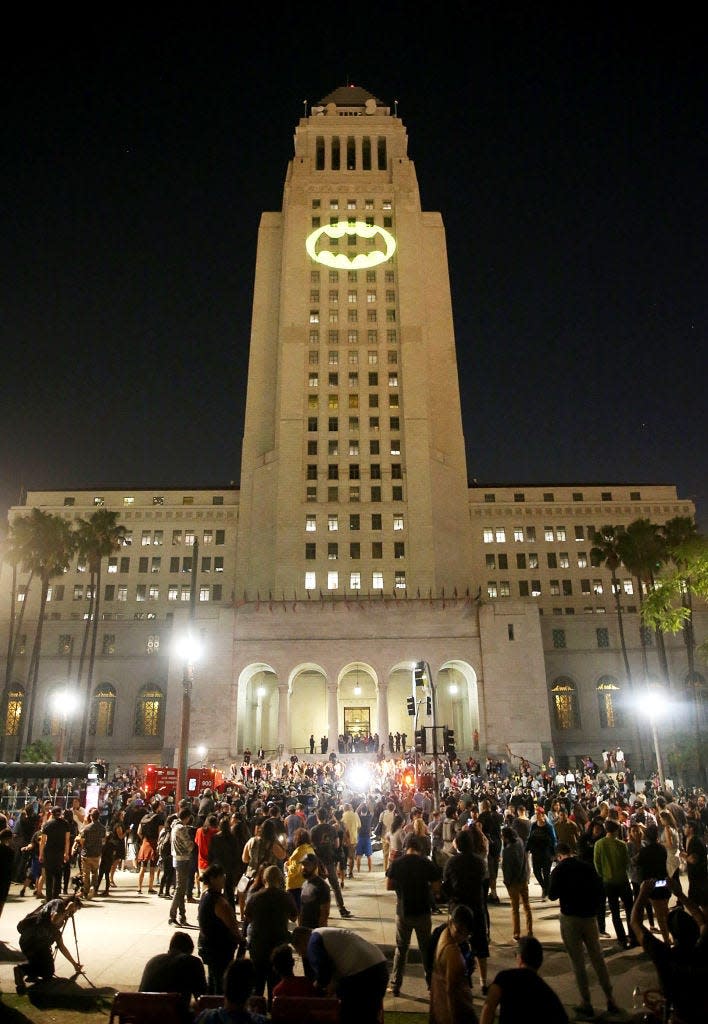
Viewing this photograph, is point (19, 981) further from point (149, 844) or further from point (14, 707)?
point (14, 707)

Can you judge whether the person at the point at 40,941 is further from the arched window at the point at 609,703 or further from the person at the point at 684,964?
the arched window at the point at 609,703

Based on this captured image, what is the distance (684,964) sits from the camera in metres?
6.75

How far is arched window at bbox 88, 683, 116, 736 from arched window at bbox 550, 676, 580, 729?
1480 inches

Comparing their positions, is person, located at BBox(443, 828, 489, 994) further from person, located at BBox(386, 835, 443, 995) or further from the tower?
the tower

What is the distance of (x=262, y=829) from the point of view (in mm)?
11922

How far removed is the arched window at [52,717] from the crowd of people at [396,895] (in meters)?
40.9

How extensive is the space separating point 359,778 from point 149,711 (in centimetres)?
3005

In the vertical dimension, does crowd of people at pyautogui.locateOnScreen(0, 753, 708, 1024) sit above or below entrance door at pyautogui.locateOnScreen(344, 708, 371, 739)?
below

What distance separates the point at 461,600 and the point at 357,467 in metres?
19.0

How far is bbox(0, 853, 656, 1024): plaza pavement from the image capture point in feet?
30.7

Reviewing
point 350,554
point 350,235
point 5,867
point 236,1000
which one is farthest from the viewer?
point 350,235

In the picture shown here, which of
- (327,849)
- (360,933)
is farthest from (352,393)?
(360,933)

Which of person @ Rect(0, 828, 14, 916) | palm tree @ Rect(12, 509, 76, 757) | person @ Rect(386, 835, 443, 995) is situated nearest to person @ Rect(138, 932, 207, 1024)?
person @ Rect(386, 835, 443, 995)

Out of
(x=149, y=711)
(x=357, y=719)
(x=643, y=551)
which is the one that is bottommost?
(x=357, y=719)
